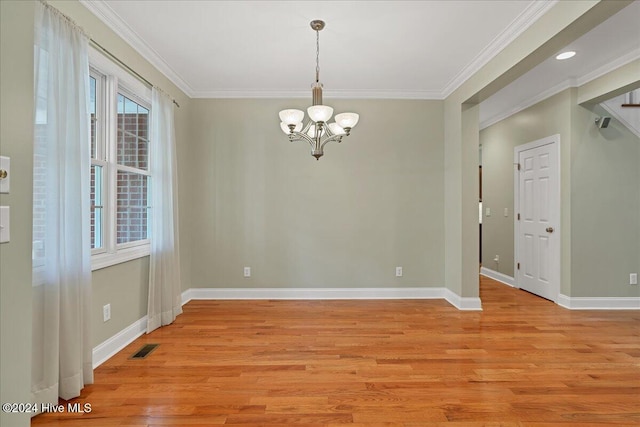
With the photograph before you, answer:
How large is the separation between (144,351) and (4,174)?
2138 millimetres

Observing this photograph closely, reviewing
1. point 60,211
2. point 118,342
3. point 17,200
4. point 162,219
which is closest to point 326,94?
point 162,219

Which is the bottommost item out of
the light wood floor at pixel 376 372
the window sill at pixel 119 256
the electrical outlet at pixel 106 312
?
the light wood floor at pixel 376 372

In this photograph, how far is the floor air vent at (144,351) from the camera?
2729 millimetres

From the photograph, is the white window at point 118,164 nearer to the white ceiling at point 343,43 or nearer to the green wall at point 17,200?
the white ceiling at point 343,43

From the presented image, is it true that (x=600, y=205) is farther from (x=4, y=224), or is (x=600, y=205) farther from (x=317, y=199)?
(x=4, y=224)

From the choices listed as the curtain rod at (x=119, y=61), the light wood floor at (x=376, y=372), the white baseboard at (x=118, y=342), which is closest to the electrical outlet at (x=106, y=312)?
the white baseboard at (x=118, y=342)

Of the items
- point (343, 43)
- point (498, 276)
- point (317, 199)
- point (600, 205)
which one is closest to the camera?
point (343, 43)

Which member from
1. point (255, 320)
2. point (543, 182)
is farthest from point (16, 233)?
point (543, 182)

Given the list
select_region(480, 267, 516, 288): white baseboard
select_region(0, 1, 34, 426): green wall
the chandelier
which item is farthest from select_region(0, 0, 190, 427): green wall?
select_region(480, 267, 516, 288): white baseboard

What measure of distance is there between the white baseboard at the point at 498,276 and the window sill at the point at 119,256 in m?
5.18

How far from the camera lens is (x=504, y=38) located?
292 centimetres

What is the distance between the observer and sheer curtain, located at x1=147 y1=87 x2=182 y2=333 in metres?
3.26

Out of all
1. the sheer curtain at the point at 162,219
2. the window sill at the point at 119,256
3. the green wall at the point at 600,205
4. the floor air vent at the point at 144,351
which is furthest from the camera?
the green wall at the point at 600,205

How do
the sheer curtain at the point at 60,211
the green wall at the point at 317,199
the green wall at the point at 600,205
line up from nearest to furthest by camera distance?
the sheer curtain at the point at 60,211 < the green wall at the point at 600,205 < the green wall at the point at 317,199
